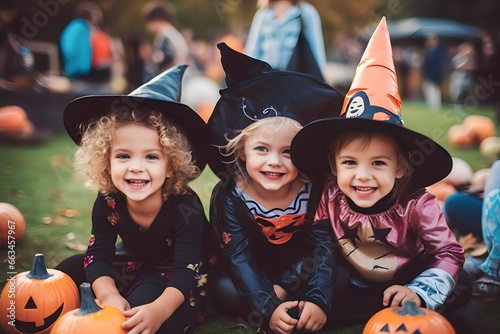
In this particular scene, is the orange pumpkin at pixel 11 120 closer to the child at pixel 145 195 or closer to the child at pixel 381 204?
the child at pixel 145 195

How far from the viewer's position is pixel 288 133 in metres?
2.85

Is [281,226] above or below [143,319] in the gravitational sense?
above

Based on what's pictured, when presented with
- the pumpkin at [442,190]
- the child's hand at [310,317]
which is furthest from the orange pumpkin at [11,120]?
the child's hand at [310,317]

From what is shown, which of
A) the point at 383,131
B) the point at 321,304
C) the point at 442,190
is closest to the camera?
the point at 383,131

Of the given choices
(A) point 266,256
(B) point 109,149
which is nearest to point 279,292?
(A) point 266,256

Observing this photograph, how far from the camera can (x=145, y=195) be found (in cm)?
279

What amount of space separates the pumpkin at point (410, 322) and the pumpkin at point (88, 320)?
3.80 feet

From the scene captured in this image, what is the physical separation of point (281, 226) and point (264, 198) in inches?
7.2

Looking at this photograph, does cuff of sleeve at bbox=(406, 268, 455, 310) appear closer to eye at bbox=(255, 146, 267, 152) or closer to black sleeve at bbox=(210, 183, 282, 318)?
black sleeve at bbox=(210, 183, 282, 318)

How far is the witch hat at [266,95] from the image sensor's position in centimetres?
286

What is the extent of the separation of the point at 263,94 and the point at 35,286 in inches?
60.3

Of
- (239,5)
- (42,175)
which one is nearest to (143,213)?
(42,175)

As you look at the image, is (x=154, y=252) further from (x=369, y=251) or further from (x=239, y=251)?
(x=369, y=251)

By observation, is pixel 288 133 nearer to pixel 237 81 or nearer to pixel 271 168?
pixel 271 168
